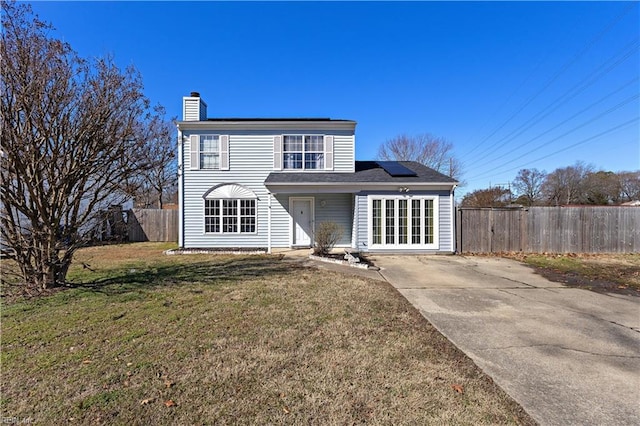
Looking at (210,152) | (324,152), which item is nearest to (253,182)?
(210,152)

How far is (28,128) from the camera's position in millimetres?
5258

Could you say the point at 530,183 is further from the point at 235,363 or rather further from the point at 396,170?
the point at 235,363

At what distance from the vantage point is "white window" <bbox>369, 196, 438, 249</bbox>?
12.2 m

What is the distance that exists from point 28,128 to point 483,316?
840 cm

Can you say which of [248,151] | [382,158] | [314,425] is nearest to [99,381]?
[314,425]

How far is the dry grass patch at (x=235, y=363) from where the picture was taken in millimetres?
2488

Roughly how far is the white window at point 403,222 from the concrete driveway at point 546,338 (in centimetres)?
413

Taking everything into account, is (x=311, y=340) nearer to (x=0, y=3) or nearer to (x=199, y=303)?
(x=199, y=303)

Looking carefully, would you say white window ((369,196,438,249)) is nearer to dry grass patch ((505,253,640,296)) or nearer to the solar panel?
the solar panel

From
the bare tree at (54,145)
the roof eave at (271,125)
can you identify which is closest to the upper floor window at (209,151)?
the roof eave at (271,125)

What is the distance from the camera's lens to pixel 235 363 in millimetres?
3268

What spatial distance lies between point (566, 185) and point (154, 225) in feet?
164

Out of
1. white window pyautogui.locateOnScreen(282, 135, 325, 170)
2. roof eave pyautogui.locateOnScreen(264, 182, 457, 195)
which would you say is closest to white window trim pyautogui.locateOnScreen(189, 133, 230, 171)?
white window pyautogui.locateOnScreen(282, 135, 325, 170)

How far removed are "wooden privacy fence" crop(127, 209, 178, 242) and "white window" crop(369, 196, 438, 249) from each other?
12.9 meters
